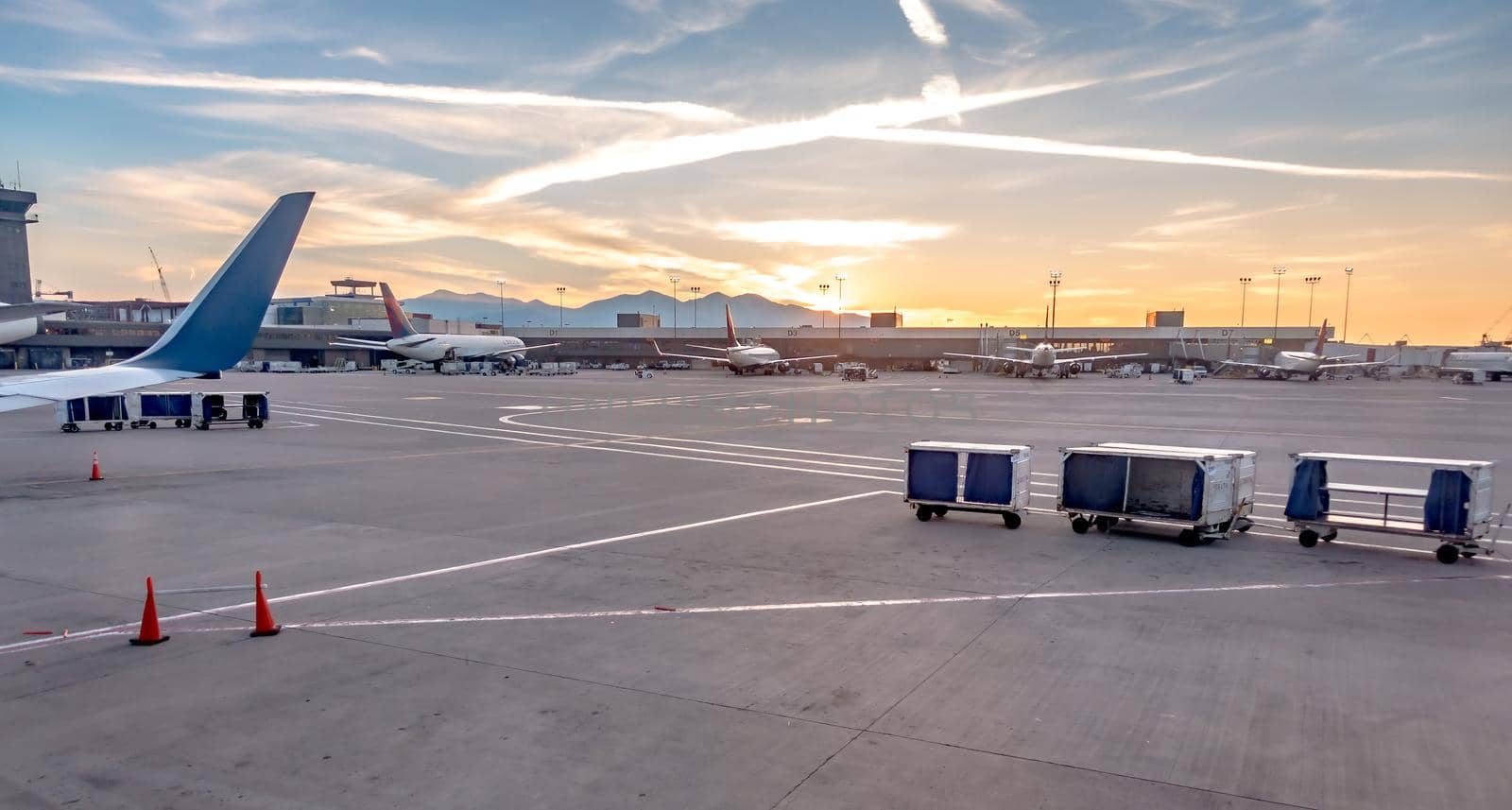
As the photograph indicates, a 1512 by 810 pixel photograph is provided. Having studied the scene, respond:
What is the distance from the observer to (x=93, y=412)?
33.2 meters

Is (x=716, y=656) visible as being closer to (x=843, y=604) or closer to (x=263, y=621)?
(x=843, y=604)

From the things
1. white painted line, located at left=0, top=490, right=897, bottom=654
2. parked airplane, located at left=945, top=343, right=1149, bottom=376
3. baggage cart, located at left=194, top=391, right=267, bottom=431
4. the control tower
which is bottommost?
white painted line, located at left=0, top=490, right=897, bottom=654

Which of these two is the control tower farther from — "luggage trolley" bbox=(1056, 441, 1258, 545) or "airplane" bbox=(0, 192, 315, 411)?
"luggage trolley" bbox=(1056, 441, 1258, 545)

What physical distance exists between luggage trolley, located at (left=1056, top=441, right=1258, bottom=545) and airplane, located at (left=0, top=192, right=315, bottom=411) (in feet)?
53.4

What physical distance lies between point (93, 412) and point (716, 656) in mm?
35765

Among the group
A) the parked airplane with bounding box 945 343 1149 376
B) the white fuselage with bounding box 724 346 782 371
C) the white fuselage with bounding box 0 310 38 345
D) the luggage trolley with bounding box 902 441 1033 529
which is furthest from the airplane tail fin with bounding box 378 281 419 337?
the luggage trolley with bounding box 902 441 1033 529

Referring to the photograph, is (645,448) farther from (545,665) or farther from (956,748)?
(956,748)

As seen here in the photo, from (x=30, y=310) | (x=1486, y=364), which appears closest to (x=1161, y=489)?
(x=30, y=310)

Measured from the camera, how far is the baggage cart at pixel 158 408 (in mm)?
34438

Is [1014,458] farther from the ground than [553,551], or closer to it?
farther from the ground

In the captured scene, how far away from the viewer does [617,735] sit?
24.4 ft

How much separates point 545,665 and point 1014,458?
11.0 metres

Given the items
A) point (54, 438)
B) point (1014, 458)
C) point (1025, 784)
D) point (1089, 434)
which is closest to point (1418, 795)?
point (1025, 784)

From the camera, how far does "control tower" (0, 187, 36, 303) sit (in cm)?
13300
